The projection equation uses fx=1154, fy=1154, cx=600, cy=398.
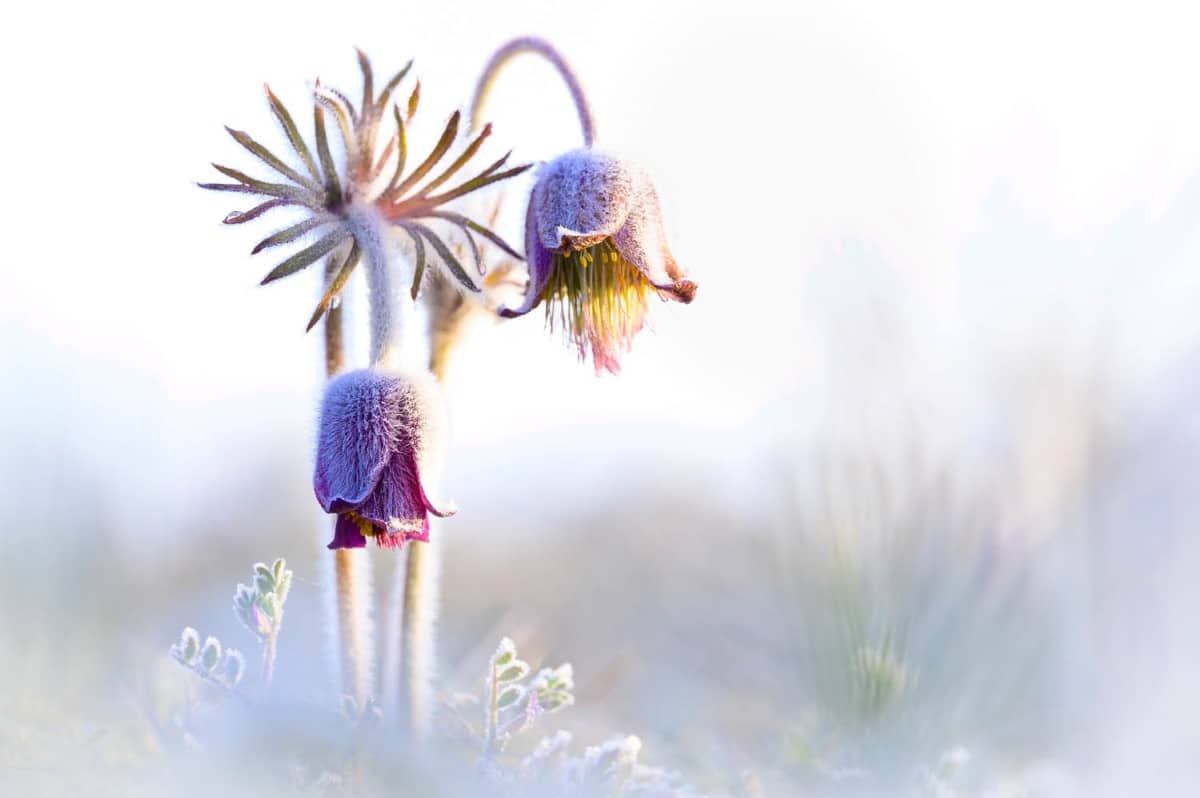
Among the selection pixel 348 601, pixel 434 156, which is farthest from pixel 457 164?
pixel 348 601

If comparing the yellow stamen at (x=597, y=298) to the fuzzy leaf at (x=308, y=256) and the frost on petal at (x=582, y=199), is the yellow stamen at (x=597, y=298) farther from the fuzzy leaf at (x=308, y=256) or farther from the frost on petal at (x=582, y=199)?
the fuzzy leaf at (x=308, y=256)

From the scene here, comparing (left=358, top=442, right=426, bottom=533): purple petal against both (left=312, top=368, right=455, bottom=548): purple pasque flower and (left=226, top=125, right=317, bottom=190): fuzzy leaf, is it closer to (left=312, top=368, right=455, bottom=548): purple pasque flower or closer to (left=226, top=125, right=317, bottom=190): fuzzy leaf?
(left=312, top=368, right=455, bottom=548): purple pasque flower

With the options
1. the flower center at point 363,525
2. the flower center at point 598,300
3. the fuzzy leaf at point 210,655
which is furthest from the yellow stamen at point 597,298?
the fuzzy leaf at point 210,655

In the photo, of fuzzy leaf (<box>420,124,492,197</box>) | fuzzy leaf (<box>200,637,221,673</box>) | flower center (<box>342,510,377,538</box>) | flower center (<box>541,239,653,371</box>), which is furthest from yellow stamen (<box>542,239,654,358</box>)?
fuzzy leaf (<box>200,637,221,673</box>)

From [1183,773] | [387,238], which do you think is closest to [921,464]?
[1183,773]

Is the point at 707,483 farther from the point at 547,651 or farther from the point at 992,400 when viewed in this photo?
the point at 992,400

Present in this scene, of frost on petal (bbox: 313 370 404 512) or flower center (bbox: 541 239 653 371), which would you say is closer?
frost on petal (bbox: 313 370 404 512)

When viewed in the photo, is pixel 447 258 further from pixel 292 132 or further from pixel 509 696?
pixel 509 696
